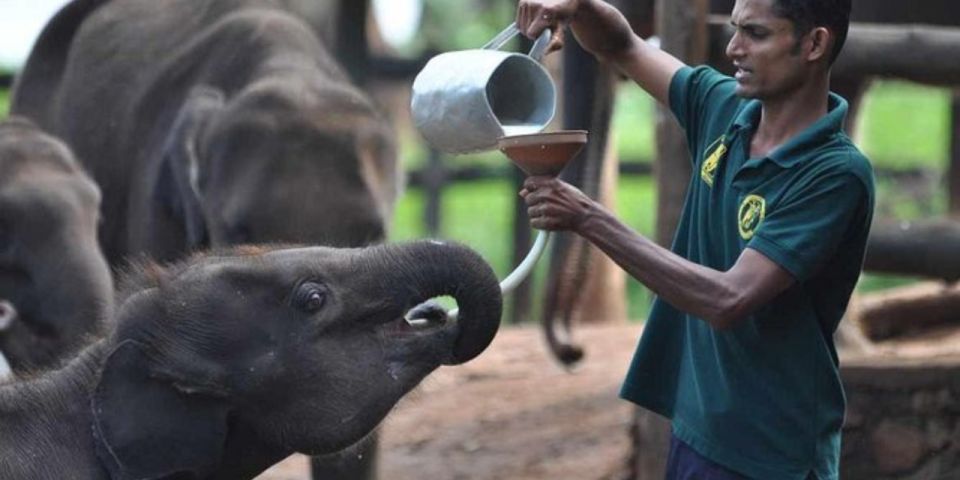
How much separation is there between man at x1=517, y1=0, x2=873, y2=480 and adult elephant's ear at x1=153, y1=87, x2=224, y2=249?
320 cm

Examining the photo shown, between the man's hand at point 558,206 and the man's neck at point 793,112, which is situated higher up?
the man's neck at point 793,112

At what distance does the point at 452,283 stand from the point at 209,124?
133 inches

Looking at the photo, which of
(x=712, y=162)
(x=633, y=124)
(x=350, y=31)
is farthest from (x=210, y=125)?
(x=633, y=124)

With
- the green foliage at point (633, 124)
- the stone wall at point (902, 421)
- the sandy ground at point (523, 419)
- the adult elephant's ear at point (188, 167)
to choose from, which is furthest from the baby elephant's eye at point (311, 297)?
the green foliage at point (633, 124)

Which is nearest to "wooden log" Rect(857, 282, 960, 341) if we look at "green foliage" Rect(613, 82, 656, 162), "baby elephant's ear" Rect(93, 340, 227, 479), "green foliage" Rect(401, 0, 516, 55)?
"baby elephant's ear" Rect(93, 340, 227, 479)

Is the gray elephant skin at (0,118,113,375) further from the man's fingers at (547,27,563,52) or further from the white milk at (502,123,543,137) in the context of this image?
the man's fingers at (547,27,563,52)

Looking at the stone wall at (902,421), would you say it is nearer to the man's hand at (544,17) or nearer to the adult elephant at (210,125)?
the adult elephant at (210,125)

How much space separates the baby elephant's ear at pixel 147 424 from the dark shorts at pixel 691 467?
0.99 m

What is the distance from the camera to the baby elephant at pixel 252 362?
4539mm

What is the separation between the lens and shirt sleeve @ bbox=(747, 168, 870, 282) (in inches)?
170

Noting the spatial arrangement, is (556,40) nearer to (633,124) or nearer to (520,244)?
(520,244)

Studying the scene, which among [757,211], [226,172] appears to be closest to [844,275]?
[757,211]

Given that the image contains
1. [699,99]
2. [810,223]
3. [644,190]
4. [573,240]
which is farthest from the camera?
[644,190]

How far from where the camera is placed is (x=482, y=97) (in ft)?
15.0
